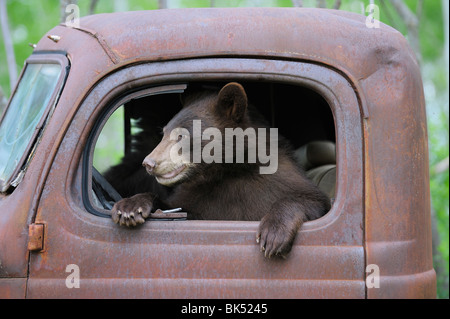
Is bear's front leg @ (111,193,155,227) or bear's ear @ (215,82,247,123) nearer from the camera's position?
bear's front leg @ (111,193,155,227)

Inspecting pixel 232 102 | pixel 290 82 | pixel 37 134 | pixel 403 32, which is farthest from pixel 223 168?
pixel 403 32

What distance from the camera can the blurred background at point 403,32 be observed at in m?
6.00

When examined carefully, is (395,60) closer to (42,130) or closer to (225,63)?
(225,63)

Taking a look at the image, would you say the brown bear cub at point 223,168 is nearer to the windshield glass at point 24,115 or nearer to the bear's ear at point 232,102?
the bear's ear at point 232,102

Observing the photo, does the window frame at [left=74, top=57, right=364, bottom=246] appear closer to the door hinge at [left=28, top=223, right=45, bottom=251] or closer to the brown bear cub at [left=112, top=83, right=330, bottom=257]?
the door hinge at [left=28, top=223, right=45, bottom=251]

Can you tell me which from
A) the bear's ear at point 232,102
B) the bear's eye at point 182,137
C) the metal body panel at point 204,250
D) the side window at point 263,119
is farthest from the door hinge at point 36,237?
the bear's ear at point 232,102

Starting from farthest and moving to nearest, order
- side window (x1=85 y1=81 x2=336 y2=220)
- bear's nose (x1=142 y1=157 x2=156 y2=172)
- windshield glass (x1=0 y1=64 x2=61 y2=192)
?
1. side window (x1=85 y1=81 x2=336 y2=220)
2. bear's nose (x1=142 y1=157 x2=156 y2=172)
3. windshield glass (x1=0 y1=64 x2=61 y2=192)

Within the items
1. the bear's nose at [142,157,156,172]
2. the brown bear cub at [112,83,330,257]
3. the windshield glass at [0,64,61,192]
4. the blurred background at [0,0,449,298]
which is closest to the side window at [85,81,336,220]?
the brown bear cub at [112,83,330,257]

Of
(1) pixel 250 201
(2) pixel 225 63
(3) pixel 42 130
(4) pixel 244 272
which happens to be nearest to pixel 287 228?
(4) pixel 244 272

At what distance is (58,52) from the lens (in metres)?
2.61

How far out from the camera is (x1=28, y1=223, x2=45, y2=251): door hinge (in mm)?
2221

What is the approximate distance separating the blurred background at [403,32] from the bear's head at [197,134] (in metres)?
1.29

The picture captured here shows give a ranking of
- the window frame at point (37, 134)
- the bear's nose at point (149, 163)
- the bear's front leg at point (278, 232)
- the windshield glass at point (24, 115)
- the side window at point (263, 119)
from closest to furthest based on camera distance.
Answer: the bear's front leg at point (278, 232) < the window frame at point (37, 134) < the windshield glass at point (24, 115) < the bear's nose at point (149, 163) < the side window at point (263, 119)

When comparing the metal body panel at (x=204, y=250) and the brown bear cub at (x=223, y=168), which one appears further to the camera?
the brown bear cub at (x=223, y=168)
